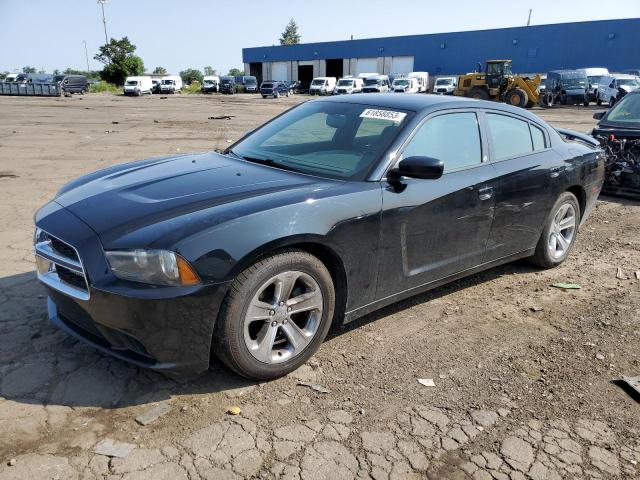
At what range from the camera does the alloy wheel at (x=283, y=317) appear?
9.61ft

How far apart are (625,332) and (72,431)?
367 cm

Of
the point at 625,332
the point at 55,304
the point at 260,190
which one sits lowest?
the point at 625,332

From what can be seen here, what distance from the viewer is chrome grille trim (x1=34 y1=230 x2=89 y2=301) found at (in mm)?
2754

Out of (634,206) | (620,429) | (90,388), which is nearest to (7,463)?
(90,388)

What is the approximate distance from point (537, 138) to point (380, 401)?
2.96 meters

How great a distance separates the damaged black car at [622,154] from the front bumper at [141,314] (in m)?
7.27

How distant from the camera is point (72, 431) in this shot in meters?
2.61

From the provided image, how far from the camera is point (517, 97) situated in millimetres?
31656

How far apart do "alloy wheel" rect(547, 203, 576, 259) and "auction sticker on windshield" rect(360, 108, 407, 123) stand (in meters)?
2.04

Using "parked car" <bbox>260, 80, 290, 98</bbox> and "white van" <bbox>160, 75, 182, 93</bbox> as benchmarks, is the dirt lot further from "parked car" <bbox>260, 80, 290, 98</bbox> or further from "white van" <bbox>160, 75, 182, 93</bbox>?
"white van" <bbox>160, 75, 182, 93</bbox>

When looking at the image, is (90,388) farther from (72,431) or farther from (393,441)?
(393,441)

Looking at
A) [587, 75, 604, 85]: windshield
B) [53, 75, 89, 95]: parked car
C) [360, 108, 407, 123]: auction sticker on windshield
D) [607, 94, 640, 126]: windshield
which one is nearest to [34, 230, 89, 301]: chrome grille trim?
[360, 108, 407, 123]: auction sticker on windshield

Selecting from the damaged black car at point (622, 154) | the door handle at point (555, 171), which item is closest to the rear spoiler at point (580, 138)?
the door handle at point (555, 171)

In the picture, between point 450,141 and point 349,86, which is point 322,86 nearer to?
point 349,86
